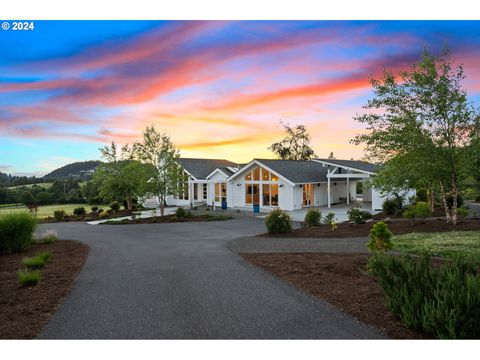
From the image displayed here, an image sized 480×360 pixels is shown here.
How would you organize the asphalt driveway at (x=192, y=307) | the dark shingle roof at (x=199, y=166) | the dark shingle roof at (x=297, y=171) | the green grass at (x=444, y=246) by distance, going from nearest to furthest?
the asphalt driveway at (x=192, y=307) < the green grass at (x=444, y=246) < the dark shingle roof at (x=297, y=171) < the dark shingle roof at (x=199, y=166)

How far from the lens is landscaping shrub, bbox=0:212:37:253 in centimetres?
1048

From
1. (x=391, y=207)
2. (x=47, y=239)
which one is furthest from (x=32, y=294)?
(x=391, y=207)

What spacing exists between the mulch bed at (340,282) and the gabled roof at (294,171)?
654 inches

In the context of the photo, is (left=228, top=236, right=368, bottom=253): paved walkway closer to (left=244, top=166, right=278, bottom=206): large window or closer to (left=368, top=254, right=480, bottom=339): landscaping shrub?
(left=368, top=254, right=480, bottom=339): landscaping shrub

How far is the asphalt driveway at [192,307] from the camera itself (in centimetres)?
429

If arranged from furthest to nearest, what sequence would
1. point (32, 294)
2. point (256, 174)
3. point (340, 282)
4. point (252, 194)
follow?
1. point (252, 194)
2. point (256, 174)
3. point (340, 282)
4. point (32, 294)

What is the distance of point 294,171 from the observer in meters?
27.3

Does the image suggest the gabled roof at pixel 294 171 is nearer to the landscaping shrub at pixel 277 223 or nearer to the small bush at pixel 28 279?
the landscaping shrub at pixel 277 223

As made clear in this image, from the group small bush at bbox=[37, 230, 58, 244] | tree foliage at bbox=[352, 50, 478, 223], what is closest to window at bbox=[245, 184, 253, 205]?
tree foliage at bbox=[352, 50, 478, 223]

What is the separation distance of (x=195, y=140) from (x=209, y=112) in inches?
394

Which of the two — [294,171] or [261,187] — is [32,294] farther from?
[294,171]

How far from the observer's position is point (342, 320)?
14.7 ft

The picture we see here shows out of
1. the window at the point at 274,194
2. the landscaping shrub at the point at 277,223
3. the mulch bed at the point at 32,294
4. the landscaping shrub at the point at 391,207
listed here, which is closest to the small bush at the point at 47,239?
the mulch bed at the point at 32,294

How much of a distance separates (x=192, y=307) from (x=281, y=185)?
2090cm
